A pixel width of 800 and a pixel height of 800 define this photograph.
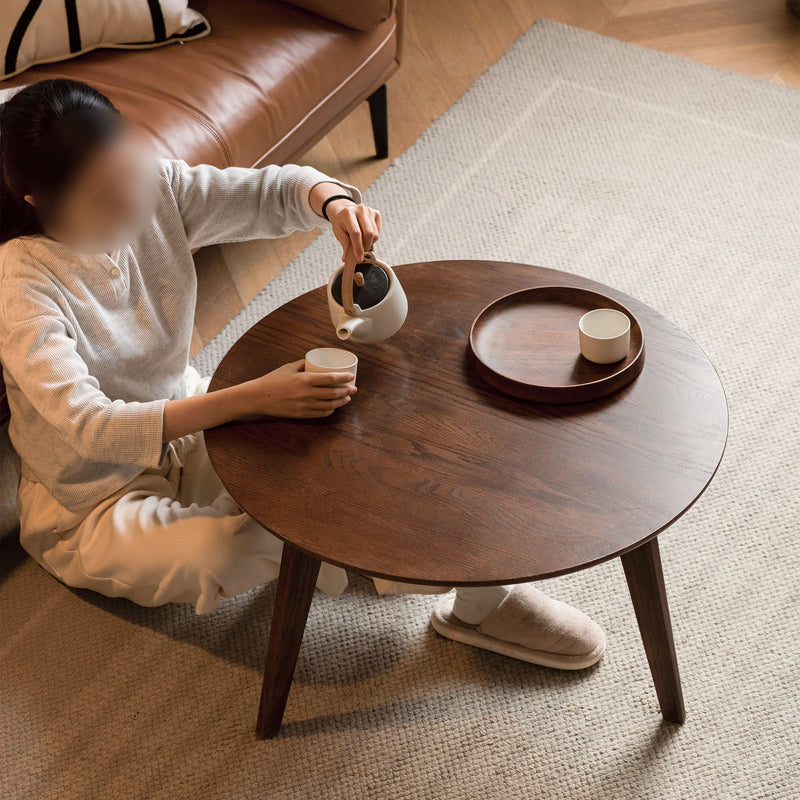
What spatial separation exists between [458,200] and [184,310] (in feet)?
Answer: 3.22

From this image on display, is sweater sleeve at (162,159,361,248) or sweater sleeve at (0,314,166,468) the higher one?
sweater sleeve at (162,159,361,248)

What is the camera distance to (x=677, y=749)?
126cm

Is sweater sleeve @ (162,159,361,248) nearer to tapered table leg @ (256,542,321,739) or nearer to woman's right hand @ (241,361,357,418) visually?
woman's right hand @ (241,361,357,418)

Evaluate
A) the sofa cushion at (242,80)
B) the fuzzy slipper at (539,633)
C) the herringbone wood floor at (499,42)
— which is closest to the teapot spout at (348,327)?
the fuzzy slipper at (539,633)

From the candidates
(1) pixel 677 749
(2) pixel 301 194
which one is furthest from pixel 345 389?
(1) pixel 677 749

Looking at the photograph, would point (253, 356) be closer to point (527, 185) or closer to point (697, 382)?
point (697, 382)

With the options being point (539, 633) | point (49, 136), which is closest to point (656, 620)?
point (539, 633)

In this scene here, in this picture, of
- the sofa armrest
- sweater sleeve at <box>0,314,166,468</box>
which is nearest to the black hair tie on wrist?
sweater sleeve at <box>0,314,166,468</box>

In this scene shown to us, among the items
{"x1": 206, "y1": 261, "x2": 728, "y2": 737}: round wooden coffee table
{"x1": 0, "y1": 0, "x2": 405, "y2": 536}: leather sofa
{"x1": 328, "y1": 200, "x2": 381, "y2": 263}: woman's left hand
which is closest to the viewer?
{"x1": 206, "y1": 261, "x2": 728, "y2": 737}: round wooden coffee table

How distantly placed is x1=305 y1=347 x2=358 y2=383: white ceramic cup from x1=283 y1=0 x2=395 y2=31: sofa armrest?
1090 millimetres

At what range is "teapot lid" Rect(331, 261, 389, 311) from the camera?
1142mm

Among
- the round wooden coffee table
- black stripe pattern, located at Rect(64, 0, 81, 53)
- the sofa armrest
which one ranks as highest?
black stripe pattern, located at Rect(64, 0, 81, 53)

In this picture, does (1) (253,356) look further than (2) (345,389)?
Yes

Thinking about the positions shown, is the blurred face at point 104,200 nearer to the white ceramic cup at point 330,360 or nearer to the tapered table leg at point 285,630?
the white ceramic cup at point 330,360
